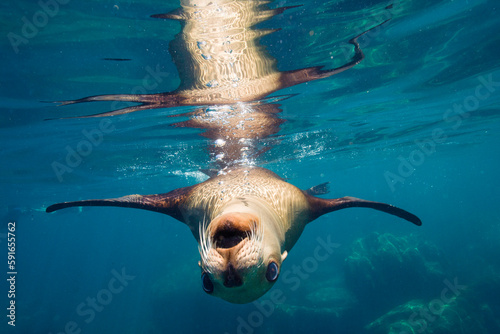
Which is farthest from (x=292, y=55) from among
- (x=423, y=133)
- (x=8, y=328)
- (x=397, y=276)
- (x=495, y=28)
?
(x=8, y=328)

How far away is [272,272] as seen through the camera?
2170 mm

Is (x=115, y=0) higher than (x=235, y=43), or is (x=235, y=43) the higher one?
(x=115, y=0)

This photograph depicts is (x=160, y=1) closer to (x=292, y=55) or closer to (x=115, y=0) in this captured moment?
(x=115, y=0)

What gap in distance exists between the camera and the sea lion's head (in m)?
1.84

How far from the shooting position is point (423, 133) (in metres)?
19.5

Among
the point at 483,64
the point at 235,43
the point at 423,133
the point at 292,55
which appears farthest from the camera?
the point at 423,133

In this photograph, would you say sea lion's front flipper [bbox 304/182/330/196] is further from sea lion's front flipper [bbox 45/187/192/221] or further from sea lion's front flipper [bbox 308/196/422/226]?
sea lion's front flipper [bbox 45/187/192/221]

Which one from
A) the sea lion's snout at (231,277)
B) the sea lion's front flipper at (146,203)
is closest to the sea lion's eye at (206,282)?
the sea lion's snout at (231,277)

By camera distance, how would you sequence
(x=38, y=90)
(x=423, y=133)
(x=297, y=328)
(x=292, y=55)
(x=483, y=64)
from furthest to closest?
(x=423, y=133)
(x=297, y=328)
(x=483, y=64)
(x=38, y=90)
(x=292, y=55)

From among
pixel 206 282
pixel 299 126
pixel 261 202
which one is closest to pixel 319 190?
pixel 299 126

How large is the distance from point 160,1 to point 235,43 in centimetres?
163

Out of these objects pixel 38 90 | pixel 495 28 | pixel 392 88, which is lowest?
pixel 392 88

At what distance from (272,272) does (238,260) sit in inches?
18.5

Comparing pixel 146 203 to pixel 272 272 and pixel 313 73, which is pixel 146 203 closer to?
pixel 272 272
